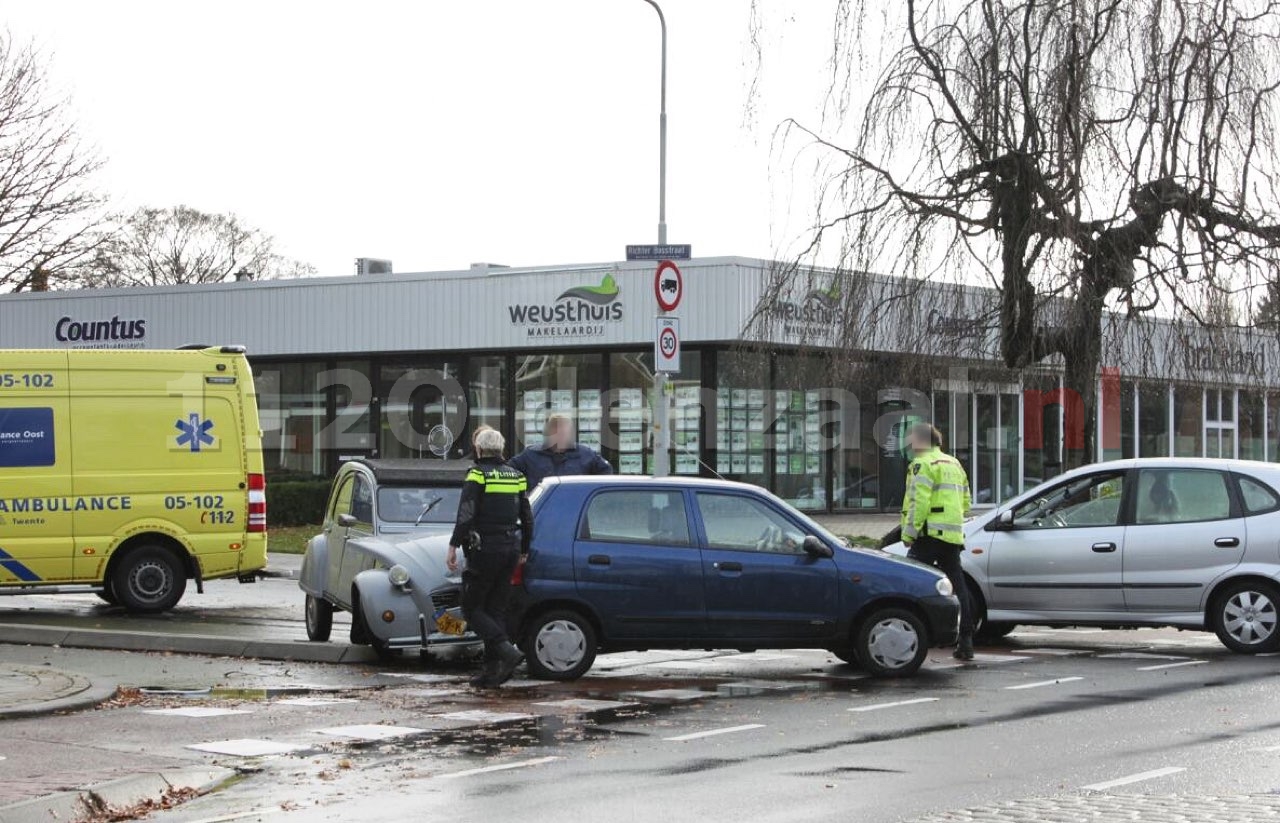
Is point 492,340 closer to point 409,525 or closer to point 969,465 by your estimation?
point 969,465

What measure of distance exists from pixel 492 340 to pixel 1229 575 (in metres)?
21.9

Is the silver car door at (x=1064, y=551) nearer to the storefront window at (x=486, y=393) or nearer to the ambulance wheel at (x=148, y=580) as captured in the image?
the ambulance wheel at (x=148, y=580)

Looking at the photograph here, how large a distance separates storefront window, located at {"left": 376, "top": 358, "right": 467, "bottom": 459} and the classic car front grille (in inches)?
894

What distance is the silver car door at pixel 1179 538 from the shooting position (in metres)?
14.8

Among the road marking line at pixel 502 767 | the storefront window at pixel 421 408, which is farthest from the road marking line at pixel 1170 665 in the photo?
the storefront window at pixel 421 408

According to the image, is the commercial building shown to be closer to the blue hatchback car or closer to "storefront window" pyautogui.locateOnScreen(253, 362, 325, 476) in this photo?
"storefront window" pyautogui.locateOnScreen(253, 362, 325, 476)

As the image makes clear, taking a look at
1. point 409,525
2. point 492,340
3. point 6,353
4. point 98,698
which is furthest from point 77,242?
point 98,698

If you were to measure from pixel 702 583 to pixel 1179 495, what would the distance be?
4663 mm

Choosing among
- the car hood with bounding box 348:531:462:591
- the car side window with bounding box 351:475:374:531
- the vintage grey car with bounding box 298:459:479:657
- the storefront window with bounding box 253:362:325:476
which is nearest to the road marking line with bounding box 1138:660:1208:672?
the vintage grey car with bounding box 298:459:479:657

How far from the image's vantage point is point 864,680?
13.1 m

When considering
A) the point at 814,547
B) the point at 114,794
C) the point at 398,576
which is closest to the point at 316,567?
the point at 398,576

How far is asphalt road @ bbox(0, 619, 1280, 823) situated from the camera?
8.07 m

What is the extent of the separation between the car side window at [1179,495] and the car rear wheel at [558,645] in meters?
5.22

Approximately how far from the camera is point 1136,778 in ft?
28.2
